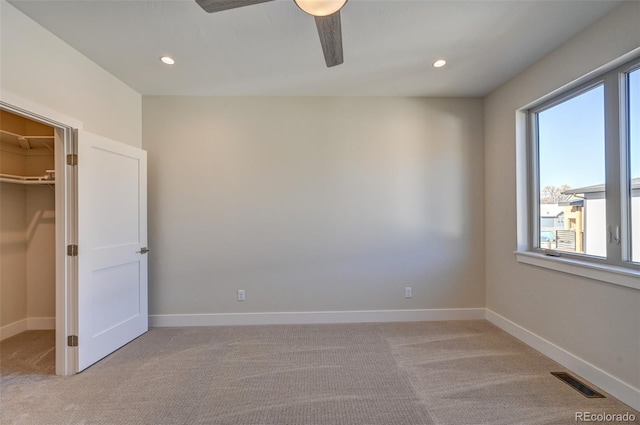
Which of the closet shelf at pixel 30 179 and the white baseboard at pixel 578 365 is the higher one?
the closet shelf at pixel 30 179

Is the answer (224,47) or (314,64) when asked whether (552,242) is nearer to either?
(314,64)

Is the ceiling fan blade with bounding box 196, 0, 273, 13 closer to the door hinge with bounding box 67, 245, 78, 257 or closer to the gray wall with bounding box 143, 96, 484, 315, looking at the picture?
the gray wall with bounding box 143, 96, 484, 315

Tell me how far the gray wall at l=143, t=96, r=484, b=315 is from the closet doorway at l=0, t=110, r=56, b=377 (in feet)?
3.44

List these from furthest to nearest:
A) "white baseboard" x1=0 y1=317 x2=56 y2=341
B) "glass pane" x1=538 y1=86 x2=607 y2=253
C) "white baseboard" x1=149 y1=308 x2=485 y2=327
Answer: "white baseboard" x1=149 y1=308 x2=485 y2=327 → "white baseboard" x1=0 y1=317 x2=56 y2=341 → "glass pane" x1=538 y1=86 x2=607 y2=253

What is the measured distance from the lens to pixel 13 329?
2.80 m

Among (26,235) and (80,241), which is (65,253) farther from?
(26,235)

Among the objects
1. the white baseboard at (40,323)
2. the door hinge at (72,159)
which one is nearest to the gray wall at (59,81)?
the door hinge at (72,159)

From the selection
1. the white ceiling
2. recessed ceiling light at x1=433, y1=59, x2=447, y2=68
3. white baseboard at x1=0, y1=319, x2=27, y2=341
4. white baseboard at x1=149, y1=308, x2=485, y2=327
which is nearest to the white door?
white baseboard at x1=149, y1=308, x2=485, y2=327

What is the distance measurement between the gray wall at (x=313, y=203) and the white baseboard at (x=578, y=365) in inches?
20.6

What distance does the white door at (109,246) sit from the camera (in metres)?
2.21

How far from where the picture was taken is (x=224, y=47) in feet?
7.16

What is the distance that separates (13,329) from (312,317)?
3160 mm

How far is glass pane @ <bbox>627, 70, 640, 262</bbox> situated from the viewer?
5.94 ft

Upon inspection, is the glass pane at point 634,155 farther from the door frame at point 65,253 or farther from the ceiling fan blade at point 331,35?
the door frame at point 65,253
